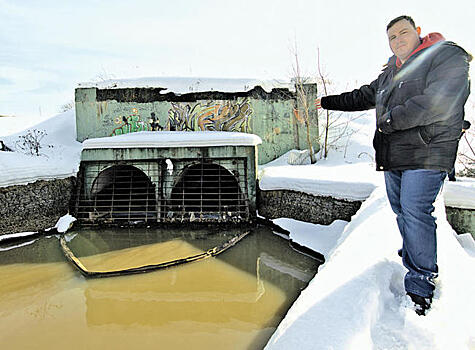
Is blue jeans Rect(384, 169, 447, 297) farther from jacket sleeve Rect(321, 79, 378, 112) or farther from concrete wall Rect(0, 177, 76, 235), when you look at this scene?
concrete wall Rect(0, 177, 76, 235)

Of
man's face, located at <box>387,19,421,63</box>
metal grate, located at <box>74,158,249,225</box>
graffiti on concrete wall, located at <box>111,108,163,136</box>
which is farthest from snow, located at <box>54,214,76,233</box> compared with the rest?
man's face, located at <box>387,19,421,63</box>

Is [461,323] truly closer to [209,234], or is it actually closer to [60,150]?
[209,234]

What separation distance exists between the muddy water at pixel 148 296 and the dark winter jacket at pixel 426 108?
2216 millimetres

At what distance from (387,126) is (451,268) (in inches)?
47.4

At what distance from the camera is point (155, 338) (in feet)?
10.8

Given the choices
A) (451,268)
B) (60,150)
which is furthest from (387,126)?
(60,150)

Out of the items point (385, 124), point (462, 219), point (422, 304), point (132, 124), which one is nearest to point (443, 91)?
point (385, 124)

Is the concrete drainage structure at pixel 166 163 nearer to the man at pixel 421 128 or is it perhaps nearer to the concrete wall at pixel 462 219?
the concrete wall at pixel 462 219

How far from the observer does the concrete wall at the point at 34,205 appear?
6.21 meters

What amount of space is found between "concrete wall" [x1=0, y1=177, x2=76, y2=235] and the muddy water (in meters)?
0.58

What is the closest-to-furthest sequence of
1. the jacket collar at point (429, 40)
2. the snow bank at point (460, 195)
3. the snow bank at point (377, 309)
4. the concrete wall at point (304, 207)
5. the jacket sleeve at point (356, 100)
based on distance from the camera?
1. the snow bank at point (377, 309)
2. the jacket collar at point (429, 40)
3. the jacket sleeve at point (356, 100)
4. the snow bank at point (460, 195)
5. the concrete wall at point (304, 207)

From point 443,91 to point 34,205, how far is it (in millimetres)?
7159

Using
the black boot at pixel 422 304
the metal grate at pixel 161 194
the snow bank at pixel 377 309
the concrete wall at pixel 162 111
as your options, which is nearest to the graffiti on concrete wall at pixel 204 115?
the concrete wall at pixel 162 111

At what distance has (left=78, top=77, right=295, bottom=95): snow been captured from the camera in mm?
11578
